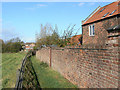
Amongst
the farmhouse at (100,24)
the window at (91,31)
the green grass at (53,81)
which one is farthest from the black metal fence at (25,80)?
the window at (91,31)

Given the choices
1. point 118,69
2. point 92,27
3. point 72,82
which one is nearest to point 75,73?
point 72,82

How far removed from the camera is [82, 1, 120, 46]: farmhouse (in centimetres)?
1233

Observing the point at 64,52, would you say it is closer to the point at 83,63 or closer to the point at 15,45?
the point at 83,63

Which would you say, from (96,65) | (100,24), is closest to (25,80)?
(96,65)

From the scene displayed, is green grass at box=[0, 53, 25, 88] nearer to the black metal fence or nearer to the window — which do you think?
the black metal fence

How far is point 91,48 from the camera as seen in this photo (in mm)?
4211

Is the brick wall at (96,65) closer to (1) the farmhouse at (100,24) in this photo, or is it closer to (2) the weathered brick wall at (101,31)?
(1) the farmhouse at (100,24)

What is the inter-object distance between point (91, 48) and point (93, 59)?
401mm

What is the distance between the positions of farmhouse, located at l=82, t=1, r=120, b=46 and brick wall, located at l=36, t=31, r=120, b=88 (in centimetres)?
648

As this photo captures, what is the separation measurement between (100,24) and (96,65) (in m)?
11.3

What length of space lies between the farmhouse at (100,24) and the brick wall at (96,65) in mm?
6480

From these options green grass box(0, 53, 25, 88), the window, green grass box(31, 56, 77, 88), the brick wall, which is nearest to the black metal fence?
green grass box(31, 56, 77, 88)

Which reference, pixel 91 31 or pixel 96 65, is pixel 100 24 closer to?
pixel 91 31

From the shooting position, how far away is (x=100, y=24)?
14109 mm
